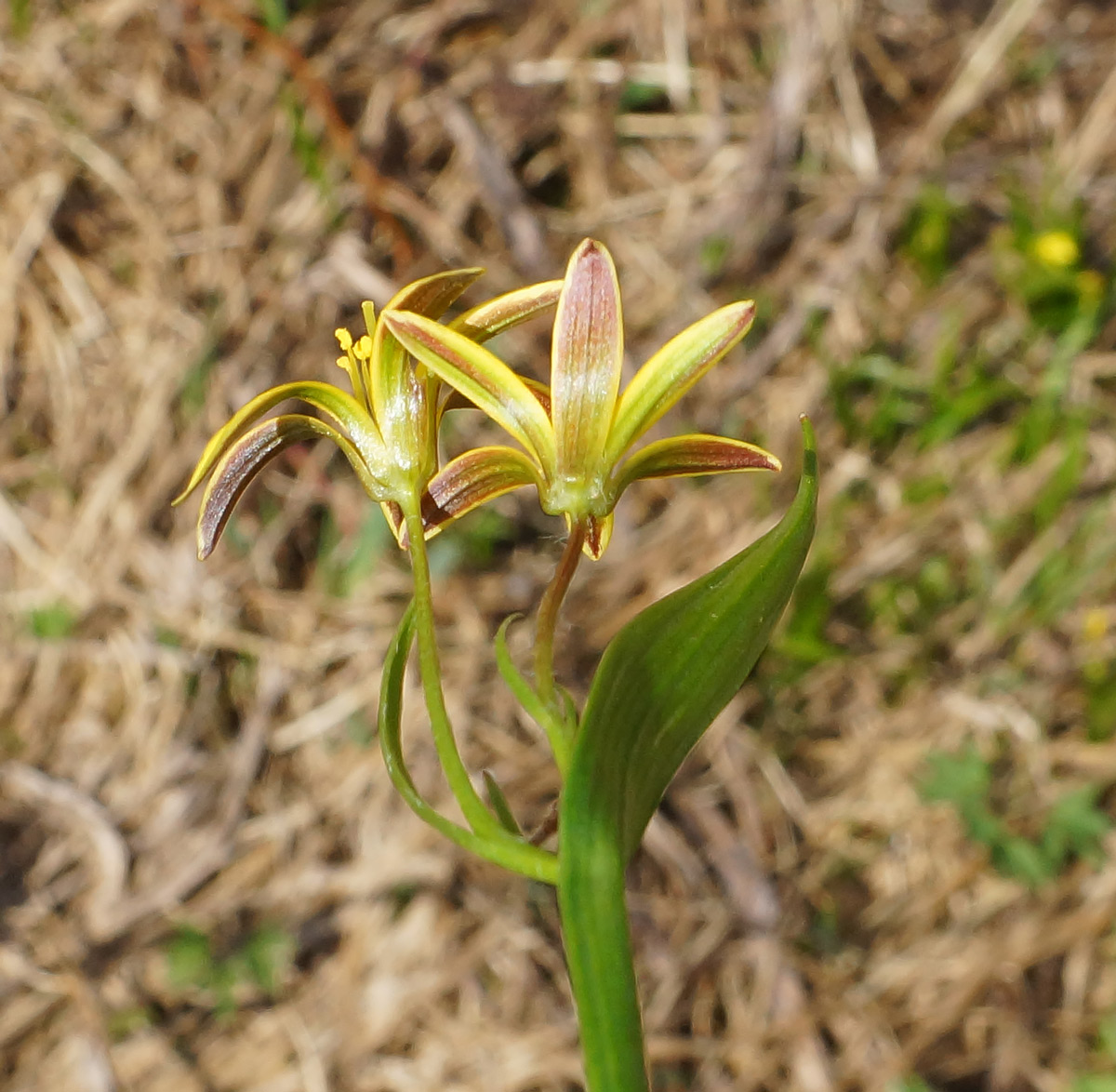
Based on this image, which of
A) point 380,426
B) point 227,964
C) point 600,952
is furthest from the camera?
point 227,964

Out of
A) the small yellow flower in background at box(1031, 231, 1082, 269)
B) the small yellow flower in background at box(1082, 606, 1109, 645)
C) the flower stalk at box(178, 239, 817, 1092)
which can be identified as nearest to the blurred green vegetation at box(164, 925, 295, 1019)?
the flower stalk at box(178, 239, 817, 1092)

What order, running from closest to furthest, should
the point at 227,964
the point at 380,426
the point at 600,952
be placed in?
1. the point at 600,952
2. the point at 380,426
3. the point at 227,964

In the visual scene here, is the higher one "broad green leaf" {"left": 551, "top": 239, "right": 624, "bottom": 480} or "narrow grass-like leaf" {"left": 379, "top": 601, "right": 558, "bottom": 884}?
"broad green leaf" {"left": 551, "top": 239, "right": 624, "bottom": 480}

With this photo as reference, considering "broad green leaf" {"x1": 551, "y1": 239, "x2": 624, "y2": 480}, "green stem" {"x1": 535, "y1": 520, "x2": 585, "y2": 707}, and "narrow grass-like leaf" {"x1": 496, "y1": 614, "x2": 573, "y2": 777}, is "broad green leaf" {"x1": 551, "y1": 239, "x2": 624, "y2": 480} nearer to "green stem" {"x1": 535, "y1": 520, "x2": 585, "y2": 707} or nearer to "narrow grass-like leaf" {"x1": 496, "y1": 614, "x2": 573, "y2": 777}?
"green stem" {"x1": 535, "y1": 520, "x2": 585, "y2": 707}

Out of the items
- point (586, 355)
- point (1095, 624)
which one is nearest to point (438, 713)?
point (586, 355)

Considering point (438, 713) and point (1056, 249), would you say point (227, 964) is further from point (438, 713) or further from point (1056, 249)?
point (1056, 249)

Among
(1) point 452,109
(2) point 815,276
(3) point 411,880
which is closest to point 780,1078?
(3) point 411,880

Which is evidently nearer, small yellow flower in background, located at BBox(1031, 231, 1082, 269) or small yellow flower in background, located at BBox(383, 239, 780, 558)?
small yellow flower in background, located at BBox(383, 239, 780, 558)
